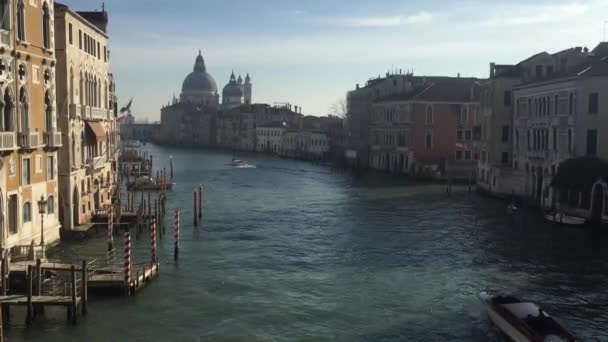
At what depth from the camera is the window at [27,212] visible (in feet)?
59.3

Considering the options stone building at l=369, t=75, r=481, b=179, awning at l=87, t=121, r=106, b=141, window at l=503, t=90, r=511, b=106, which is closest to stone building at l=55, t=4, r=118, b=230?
awning at l=87, t=121, r=106, b=141

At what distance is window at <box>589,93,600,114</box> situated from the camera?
90.4ft

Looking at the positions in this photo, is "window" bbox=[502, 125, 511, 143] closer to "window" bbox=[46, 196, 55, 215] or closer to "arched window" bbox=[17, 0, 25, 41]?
"window" bbox=[46, 196, 55, 215]

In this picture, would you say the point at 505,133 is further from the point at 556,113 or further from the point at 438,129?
the point at 438,129

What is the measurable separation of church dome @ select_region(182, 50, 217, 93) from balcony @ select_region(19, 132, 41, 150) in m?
146

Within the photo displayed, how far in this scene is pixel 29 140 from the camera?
17844 millimetres

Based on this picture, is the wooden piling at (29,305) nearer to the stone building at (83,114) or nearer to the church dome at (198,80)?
the stone building at (83,114)

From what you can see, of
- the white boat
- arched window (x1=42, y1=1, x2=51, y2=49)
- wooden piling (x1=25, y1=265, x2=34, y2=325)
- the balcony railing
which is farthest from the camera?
the white boat

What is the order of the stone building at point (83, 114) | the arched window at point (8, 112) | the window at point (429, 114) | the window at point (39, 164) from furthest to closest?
the window at point (429, 114), the stone building at point (83, 114), the window at point (39, 164), the arched window at point (8, 112)

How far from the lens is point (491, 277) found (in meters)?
18.5

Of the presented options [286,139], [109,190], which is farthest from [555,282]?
[286,139]

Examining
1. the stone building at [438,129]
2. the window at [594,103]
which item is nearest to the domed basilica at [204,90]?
the stone building at [438,129]

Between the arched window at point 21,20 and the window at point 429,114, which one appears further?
the window at point 429,114

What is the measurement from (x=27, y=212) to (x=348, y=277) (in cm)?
866
